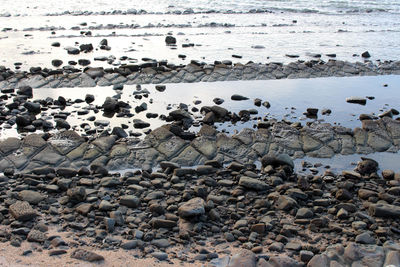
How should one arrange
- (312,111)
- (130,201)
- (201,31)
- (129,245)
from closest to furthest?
(129,245)
(130,201)
(312,111)
(201,31)

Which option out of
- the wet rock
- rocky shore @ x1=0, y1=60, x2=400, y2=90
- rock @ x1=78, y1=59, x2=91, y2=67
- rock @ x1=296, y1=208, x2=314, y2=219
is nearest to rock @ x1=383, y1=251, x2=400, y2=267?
rock @ x1=296, y1=208, x2=314, y2=219

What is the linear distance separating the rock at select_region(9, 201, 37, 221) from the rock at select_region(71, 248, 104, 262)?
3.30ft

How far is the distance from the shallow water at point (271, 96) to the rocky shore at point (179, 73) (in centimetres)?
37

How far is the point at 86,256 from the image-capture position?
16.3 ft

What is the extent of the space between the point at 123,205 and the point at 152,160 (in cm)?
166

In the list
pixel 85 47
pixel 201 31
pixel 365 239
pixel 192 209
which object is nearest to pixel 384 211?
pixel 365 239

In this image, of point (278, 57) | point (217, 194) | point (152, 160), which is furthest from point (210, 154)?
point (278, 57)

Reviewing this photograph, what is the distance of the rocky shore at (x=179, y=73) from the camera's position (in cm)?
1186

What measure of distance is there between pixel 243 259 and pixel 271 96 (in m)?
6.77

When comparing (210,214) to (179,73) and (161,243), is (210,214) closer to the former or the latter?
(161,243)

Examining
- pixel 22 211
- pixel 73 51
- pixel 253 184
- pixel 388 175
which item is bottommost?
pixel 388 175

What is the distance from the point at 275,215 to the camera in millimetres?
6066

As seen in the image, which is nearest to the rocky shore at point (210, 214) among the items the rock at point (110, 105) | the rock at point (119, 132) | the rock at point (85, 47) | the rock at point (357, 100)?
the rock at point (119, 132)

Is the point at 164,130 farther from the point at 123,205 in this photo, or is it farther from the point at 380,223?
the point at 380,223
